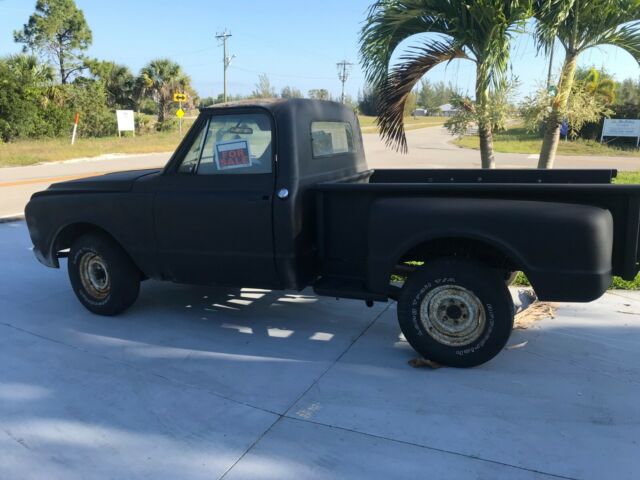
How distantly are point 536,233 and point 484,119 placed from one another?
3.41 meters

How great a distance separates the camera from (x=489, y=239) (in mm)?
3396

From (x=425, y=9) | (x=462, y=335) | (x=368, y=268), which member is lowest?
(x=462, y=335)

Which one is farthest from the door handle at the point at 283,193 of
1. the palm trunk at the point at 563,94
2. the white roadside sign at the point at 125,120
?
the white roadside sign at the point at 125,120

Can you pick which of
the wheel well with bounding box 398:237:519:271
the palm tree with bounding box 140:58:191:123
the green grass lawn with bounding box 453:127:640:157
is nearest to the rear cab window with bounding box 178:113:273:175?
the wheel well with bounding box 398:237:519:271

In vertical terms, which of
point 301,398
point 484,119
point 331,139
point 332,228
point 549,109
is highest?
point 549,109

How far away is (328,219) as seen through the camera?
4016 millimetres

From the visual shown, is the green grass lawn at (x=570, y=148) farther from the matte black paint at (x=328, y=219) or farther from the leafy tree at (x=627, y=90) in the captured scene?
the matte black paint at (x=328, y=219)

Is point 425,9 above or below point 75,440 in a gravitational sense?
above

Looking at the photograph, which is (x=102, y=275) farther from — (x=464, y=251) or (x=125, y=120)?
(x=125, y=120)

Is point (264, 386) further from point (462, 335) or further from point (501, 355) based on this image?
point (501, 355)

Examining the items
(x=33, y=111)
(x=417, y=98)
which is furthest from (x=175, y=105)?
(x=417, y=98)

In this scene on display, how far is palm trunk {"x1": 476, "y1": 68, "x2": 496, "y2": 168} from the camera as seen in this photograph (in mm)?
6090

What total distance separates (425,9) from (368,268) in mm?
3626

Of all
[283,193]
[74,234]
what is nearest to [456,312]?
[283,193]
